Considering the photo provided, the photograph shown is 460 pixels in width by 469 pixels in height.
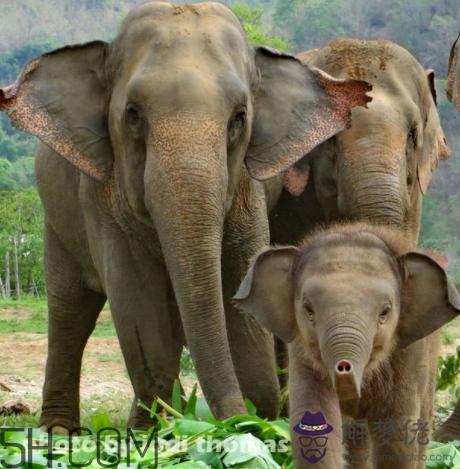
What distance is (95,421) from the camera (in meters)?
5.62

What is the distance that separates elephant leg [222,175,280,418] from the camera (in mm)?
6348

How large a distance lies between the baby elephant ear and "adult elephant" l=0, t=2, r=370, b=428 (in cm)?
119

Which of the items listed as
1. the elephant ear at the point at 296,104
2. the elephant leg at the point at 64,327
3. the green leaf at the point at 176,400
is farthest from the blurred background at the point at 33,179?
the green leaf at the point at 176,400

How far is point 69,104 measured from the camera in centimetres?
657

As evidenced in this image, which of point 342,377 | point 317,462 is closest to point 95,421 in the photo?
point 317,462

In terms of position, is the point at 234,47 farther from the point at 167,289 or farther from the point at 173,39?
the point at 167,289

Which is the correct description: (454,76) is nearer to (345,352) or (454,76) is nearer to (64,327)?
(64,327)

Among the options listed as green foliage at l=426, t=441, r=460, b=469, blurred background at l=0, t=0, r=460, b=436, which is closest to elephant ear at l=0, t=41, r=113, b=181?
blurred background at l=0, t=0, r=460, b=436

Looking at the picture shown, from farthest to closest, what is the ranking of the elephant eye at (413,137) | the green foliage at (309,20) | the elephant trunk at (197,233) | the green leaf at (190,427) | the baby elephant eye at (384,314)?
the green foliage at (309,20), the elephant eye at (413,137), the elephant trunk at (197,233), the green leaf at (190,427), the baby elephant eye at (384,314)

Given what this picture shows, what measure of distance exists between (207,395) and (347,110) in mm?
1582

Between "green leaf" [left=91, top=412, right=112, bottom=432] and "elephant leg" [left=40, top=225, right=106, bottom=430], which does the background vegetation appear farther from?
"green leaf" [left=91, top=412, right=112, bottom=432]

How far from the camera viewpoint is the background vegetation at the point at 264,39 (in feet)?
93.9

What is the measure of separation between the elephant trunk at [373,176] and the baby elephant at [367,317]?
1971 mm

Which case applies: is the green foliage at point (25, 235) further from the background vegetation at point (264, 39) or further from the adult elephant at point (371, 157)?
the adult elephant at point (371, 157)
